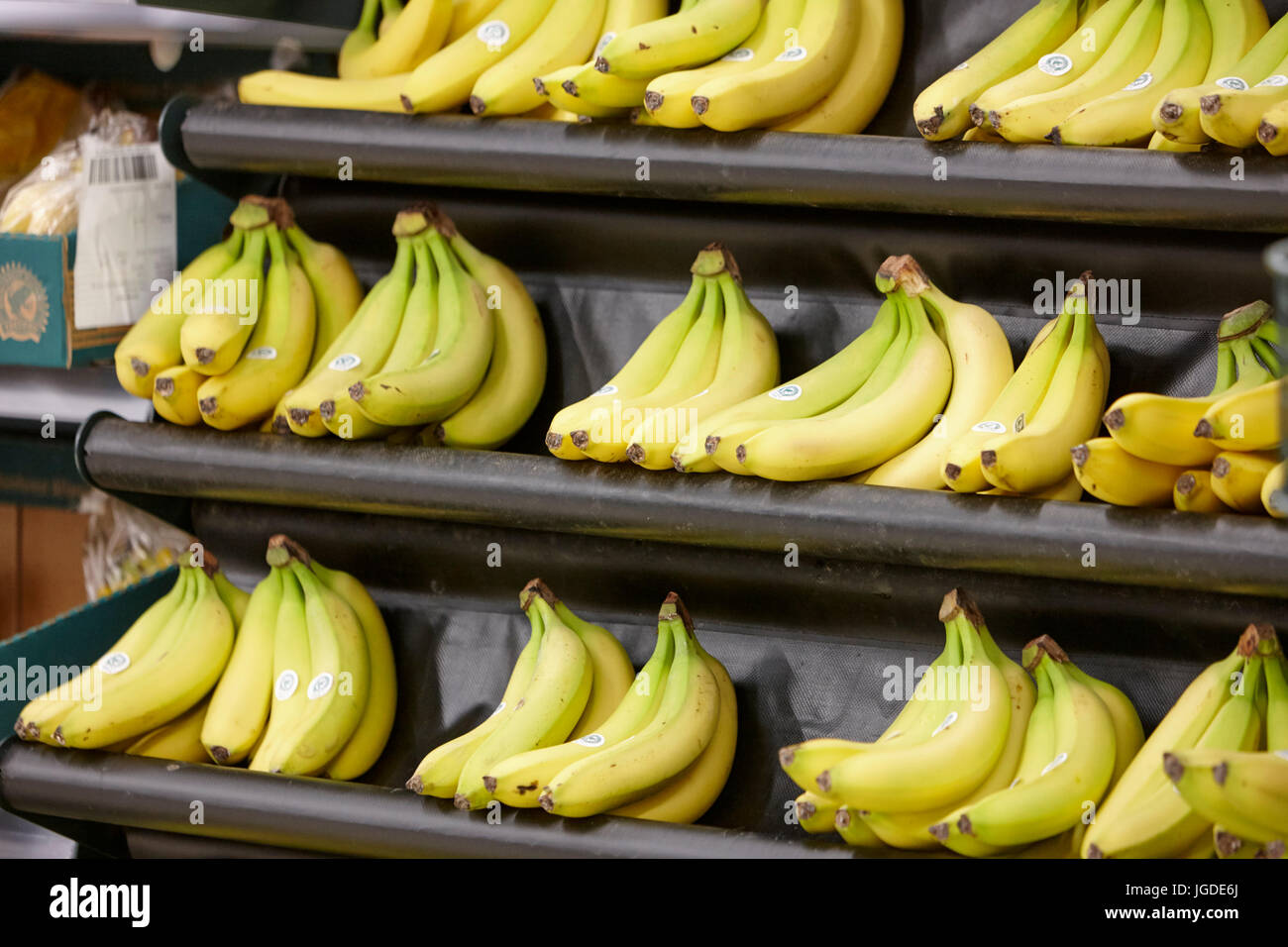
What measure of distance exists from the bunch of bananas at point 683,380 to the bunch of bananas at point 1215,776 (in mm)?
670

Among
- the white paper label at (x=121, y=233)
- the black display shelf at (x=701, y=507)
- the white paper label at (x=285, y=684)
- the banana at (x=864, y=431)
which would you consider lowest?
the white paper label at (x=285, y=684)

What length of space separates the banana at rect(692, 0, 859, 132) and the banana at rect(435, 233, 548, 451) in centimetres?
44

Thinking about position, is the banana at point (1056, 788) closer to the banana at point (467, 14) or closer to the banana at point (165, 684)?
the banana at point (165, 684)

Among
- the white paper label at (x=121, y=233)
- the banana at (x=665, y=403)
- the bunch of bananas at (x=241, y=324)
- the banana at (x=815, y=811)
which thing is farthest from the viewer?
the white paper label at (x=121, y=233)

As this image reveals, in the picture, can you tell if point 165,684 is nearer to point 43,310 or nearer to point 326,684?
point 326,684

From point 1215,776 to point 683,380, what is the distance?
877 mm

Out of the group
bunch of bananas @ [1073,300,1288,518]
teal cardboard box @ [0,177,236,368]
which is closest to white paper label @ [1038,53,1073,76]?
bunch of bananas @ [1073,300,1288,518]

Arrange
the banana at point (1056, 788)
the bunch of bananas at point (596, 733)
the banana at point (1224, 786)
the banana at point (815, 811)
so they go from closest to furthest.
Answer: the banana at point (1224, 786), the banana at point (1056, 788), the banana at point (815, 811), the bunch of bananas at point (596, 733)

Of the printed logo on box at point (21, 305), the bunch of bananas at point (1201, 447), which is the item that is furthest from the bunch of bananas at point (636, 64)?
the bunch of bananas at point (1201, 447)

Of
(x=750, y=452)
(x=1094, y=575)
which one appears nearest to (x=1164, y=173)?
(x=1094, y=575)

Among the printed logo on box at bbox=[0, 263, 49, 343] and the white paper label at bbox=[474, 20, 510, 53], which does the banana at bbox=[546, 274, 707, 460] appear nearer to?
the white paper label at bbox=[474, 20, 510, 53]

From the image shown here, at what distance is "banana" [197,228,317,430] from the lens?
6.88ft

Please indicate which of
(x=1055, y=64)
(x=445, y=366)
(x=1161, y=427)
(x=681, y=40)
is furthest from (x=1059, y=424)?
(x=445, y=366)

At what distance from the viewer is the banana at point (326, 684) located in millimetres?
1958
